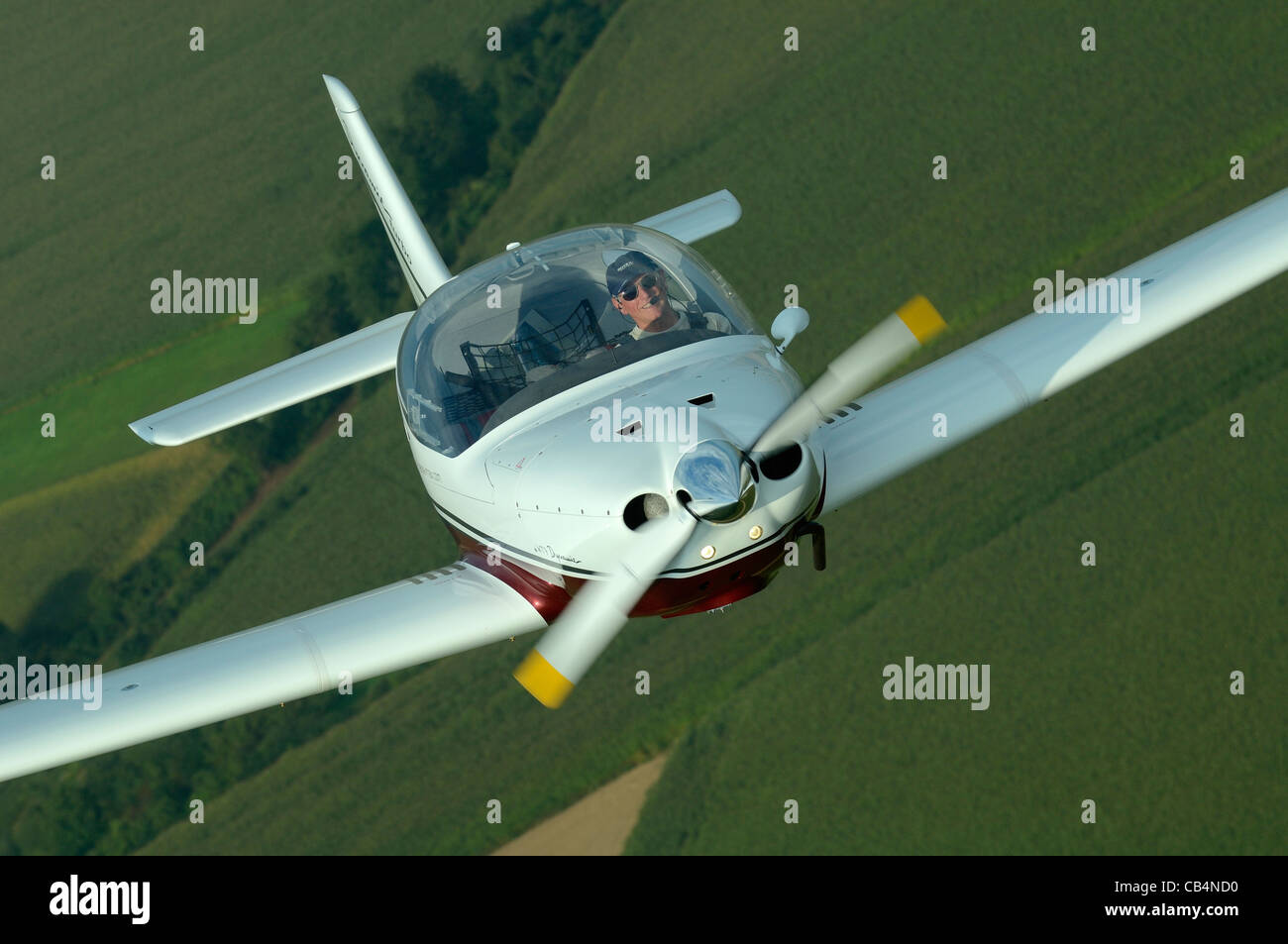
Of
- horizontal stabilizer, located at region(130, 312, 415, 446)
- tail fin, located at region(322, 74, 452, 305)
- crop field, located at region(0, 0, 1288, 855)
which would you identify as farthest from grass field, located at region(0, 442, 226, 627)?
horizontal stabilizer, located at region(130, 312, 415, 446)

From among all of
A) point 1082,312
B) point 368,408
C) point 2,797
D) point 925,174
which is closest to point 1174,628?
point 1082,312

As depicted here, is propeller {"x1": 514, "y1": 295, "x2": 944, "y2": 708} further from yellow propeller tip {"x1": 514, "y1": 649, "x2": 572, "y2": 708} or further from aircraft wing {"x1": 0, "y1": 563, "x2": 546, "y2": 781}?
aircraft wing {"x1": 0, "y1": 563, "x2": 546, "y2": 781}
